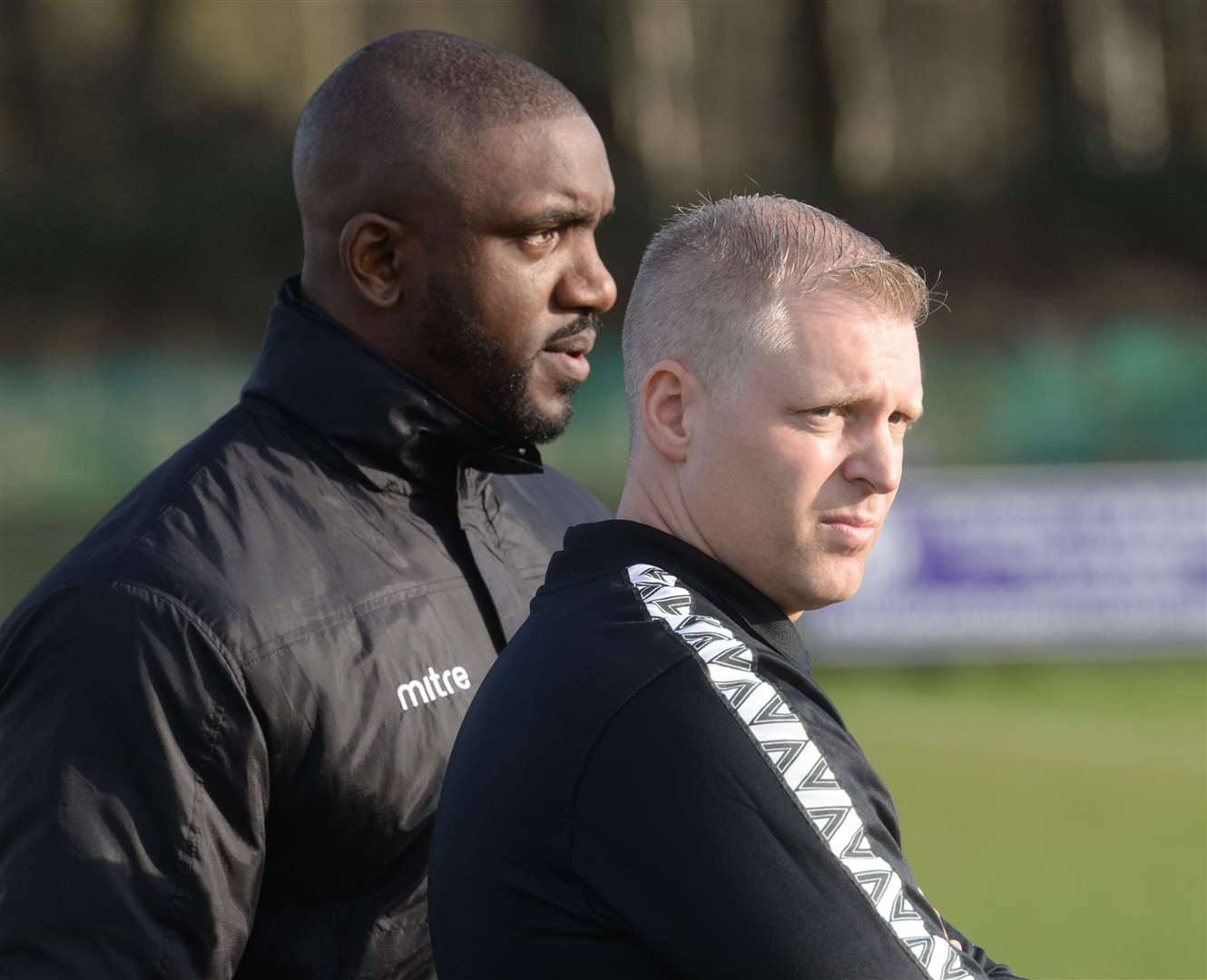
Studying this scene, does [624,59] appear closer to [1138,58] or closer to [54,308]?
[1138,58]

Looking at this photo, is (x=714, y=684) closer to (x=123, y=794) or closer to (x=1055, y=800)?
(x=123, y=794)

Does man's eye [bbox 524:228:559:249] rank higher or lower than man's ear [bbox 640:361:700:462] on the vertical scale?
higher

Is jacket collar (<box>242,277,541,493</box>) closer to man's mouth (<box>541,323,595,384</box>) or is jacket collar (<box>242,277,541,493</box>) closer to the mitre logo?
man's mouth (<box>541,323,595,384</box>)

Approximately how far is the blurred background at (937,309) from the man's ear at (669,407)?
4.80 m

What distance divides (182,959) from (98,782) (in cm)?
26

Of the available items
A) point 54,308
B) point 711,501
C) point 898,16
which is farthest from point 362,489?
point 898,16

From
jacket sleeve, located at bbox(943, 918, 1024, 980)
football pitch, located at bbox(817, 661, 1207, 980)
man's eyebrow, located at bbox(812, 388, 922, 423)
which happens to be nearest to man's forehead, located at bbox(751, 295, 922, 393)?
man's eyebrow, located at bbox(812, 388, 922, 423)

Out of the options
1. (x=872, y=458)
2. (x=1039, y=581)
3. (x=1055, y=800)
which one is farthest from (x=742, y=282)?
(x=1039, y=581)

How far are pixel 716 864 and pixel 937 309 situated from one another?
10.5m

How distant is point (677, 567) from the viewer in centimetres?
192

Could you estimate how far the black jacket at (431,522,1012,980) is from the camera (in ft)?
5.38

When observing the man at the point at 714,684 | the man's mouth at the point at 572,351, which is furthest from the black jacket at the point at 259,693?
the man at the point at 714,684

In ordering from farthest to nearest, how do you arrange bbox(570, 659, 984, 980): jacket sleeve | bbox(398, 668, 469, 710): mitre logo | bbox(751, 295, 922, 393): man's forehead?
bbox(398, 668, 469, 710): mitre logo → bbox(751, 295, 922, 393): man's forehead → bbox(570, 659, 984, 980): jacket sleeve

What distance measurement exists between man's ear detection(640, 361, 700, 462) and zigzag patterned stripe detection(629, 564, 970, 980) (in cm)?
28
